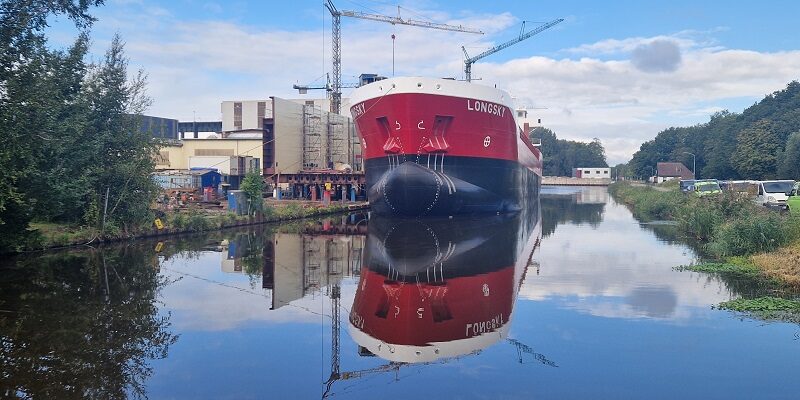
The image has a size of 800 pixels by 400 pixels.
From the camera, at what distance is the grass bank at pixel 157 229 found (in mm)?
16281

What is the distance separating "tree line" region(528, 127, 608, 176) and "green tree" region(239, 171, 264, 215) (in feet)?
391

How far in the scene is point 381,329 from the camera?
835 centimetres

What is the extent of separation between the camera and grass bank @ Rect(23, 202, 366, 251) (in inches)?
641

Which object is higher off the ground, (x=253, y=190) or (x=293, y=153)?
(x=293, y=153)

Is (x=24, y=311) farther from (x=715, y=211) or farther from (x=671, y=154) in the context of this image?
(x=671, y=154)

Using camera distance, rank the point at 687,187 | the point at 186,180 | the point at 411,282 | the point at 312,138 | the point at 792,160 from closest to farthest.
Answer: the point at 411,282, the point at 186,180, the point at 687,187, the point at 312,138, the point at 792,160

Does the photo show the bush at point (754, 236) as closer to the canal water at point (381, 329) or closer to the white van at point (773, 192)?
the canal water at point (381, 329)

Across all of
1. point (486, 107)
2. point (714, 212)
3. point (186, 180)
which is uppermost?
point (486, 107)

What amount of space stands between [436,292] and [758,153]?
5715 centimetres

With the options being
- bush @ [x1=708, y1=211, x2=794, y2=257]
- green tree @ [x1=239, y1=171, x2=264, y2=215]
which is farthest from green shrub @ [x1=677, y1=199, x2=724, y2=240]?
green tree @ [x1=239, y1=171, x2=264, y2=215]

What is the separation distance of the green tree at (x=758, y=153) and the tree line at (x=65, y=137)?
5489 cm

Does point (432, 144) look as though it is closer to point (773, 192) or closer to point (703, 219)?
point (703, 219)

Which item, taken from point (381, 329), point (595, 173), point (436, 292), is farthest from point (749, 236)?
point (595, 173)

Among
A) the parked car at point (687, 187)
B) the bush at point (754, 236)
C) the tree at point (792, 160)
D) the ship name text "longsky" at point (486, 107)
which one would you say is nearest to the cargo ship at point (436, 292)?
the bush at point (754, 236)
